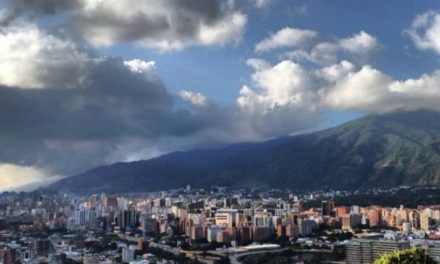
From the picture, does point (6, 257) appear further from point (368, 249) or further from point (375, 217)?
point (375, 217)

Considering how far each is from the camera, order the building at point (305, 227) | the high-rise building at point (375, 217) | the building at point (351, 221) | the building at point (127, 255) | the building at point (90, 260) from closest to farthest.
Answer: the building at point (90, 260) < the building at point (127, 255) < the building at point (305, 227) < the building at point (351, 221) < the high-rise building at point (375, 217)

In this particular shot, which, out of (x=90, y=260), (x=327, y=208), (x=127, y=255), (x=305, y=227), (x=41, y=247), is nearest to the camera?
(x=90, y=260)

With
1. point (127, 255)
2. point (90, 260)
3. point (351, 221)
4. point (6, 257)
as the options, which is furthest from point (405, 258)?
point (351, 221)

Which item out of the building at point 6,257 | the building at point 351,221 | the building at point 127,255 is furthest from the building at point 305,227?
the building at point 6,257

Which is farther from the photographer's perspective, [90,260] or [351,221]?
[351,221]

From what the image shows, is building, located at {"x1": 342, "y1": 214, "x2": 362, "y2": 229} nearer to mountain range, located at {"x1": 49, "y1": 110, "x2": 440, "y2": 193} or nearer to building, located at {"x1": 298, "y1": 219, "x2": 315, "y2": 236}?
building, located at {"x1": 298, "y1": 219, "x2": 315, "y2": 236}

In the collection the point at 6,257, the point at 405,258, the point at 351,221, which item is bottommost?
the point at 6,257

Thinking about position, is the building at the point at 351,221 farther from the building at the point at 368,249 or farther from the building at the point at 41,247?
the building at the point at 41,247
